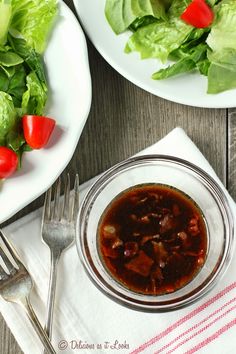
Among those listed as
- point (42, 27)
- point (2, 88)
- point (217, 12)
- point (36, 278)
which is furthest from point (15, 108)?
point (217, 12)

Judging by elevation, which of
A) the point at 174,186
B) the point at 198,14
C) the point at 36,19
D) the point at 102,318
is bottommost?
the point at 102,318

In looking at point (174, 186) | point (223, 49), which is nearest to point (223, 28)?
point (223, 49)

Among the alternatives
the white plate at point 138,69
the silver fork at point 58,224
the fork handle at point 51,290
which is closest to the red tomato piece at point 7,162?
Result: the silver fork at point 58,224

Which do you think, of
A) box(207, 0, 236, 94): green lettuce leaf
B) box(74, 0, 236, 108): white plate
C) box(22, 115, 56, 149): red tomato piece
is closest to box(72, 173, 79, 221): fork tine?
box(22, 115, 56, 149): red tomato piece

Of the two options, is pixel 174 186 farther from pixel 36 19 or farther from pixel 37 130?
pixel 36 19

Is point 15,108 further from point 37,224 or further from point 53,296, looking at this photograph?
point 53,296

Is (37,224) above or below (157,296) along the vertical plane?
above

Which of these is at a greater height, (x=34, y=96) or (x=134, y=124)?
(x=34, y=96)

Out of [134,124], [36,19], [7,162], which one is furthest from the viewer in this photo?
[134,124]
